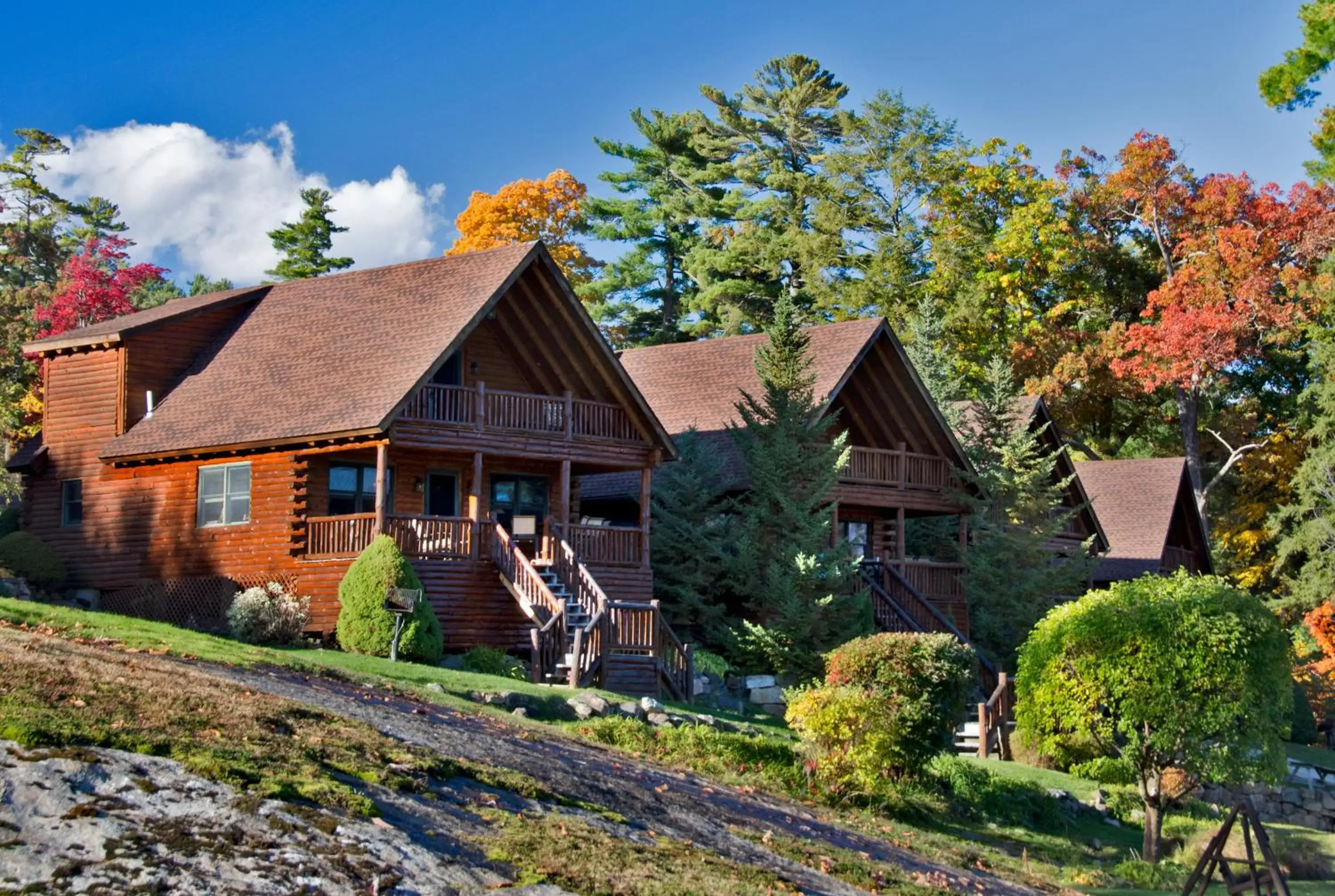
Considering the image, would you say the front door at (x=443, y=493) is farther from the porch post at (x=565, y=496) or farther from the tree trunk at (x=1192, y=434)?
the tree trunk at (x=1192, y=434)

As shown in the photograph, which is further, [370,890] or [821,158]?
[821,158]

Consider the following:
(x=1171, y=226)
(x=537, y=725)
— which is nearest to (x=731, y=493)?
(x=537, y=725)

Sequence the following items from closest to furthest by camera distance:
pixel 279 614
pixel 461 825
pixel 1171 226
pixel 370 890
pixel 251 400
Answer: pixel 370 890 < pixel 461 825 < pixel 279 614 < pixel 251 400 < pixel 1171 226

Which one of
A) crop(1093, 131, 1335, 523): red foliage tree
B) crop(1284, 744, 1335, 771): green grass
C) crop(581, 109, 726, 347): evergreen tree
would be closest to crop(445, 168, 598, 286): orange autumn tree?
crop(581, 109, 726, 347): evergreen tree

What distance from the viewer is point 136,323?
1426 inches

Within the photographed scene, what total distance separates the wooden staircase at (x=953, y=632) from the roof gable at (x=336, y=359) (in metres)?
7.44

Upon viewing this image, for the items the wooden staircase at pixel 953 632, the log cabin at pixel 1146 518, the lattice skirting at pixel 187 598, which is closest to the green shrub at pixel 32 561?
Result: the lattice skirting at pixel 187 598

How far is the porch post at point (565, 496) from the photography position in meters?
33.1

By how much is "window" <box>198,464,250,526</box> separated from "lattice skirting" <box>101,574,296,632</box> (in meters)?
1.17

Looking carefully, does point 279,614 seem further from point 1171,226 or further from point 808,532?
point 1171,226

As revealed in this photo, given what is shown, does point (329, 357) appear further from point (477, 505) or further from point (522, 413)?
point (477, 505)

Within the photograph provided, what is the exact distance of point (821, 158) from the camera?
2680 inches

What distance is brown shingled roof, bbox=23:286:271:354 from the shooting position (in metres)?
35.6

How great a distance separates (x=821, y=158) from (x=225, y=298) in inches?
1386
